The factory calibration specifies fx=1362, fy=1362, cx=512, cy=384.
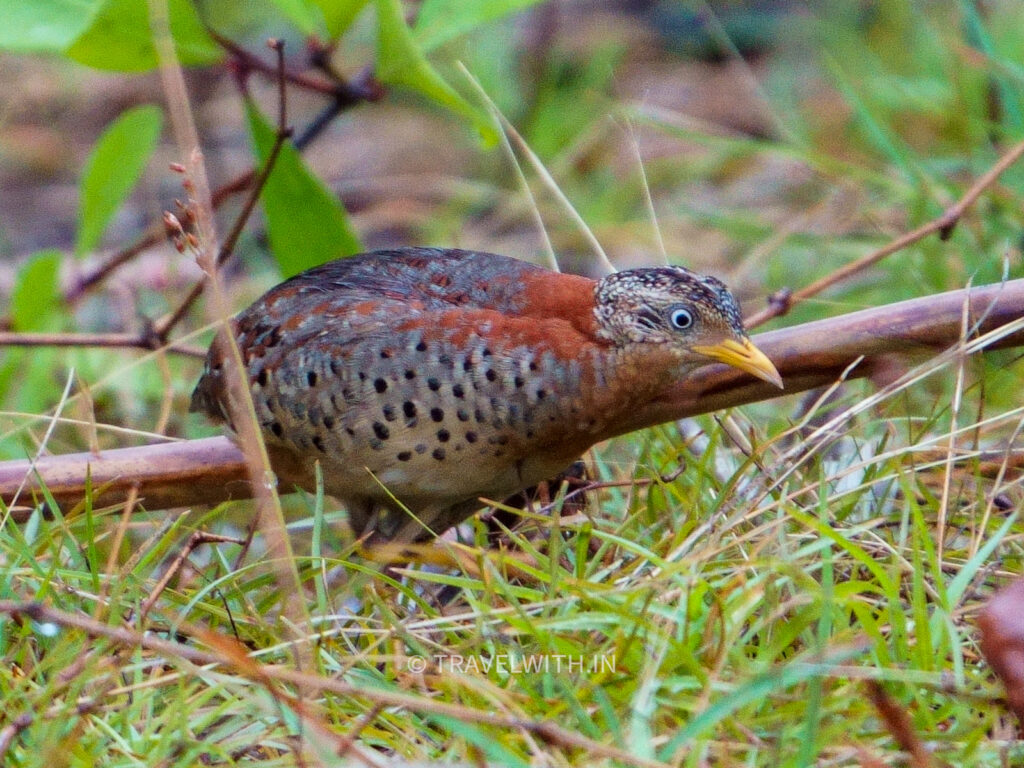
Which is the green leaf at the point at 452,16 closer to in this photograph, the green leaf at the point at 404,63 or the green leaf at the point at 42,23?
the green leaf at the point at 404,63

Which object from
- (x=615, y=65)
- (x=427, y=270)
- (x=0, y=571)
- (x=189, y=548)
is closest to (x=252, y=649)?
(x=189, y=548)

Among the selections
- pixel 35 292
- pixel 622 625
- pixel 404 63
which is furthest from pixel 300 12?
pixel 622 625

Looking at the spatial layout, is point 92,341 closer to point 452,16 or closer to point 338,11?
point 338,11

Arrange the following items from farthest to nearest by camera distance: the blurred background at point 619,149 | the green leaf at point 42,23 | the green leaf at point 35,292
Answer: the blurred background at point 619,149 < the green leaf at point 35,292 < the green leaf at point 42,23

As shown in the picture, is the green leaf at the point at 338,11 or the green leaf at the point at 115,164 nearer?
the green leaf at the point at 338,11

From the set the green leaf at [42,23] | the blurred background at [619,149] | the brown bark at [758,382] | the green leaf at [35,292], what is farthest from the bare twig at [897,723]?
the green leaf at [35,292]

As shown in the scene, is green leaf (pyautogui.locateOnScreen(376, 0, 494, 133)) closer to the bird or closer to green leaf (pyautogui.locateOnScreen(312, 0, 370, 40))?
green leaf (pyautogui.locateOnScreen(312, 0, 370, 40))
